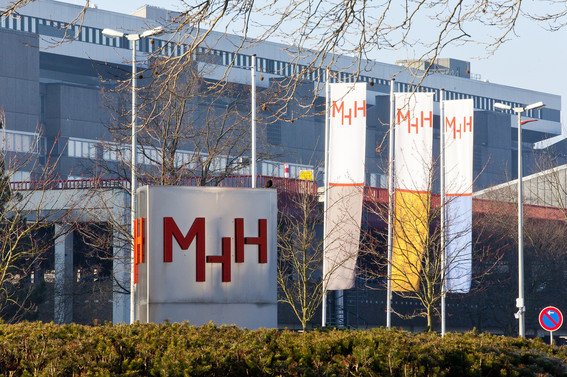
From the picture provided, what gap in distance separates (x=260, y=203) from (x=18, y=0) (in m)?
4.82

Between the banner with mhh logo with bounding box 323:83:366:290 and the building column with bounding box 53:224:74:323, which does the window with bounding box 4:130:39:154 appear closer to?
the building column with bounding box 53:224:74:323

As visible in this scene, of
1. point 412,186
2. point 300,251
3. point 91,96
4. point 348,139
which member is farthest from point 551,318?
point 91,96

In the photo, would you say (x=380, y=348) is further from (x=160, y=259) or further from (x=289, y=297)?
(x=289, y=297)

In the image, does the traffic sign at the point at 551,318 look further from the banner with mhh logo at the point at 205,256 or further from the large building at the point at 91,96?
the large building at the point at 91,96

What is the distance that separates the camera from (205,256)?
Answer: 1523 centimetres

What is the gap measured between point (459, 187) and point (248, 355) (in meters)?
25.2

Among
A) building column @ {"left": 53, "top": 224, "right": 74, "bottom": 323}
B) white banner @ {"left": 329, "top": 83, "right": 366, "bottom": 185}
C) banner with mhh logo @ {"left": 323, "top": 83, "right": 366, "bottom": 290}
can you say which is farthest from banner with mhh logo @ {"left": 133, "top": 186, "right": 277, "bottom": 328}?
building column @ {"left": 53, "top": 224, "right": 74, "bottom": 323}

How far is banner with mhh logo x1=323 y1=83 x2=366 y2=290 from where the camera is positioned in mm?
31688

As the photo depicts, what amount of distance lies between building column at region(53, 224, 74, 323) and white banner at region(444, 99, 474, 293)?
17578 millimetres

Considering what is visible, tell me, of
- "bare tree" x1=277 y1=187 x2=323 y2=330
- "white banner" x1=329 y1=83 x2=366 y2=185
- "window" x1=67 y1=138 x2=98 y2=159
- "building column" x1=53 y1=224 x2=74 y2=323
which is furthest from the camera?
"window" x1=67 y1=138 x2=98 y2=159

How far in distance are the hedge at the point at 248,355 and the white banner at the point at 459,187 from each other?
901 inches

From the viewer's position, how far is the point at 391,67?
393 ft

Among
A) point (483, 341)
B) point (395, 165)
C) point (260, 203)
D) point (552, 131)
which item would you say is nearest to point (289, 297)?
point (395, 165)

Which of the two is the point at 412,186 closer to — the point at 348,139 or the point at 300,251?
the point at 348,139
